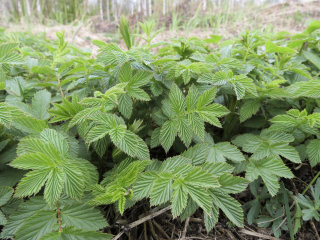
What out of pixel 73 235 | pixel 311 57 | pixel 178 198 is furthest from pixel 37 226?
pixel 311 57

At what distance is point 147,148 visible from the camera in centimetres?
87

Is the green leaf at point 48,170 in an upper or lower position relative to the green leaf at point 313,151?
upper

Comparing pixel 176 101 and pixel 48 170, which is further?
pixel 176 101

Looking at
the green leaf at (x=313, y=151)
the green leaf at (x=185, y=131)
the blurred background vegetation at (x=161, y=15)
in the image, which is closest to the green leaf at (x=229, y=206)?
the green leaf at (x=185, y=131)

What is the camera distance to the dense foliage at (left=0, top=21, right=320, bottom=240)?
2.41 feet

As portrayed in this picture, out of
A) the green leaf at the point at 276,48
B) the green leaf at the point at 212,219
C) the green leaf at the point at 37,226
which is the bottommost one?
the green leaf at the point at 212,219

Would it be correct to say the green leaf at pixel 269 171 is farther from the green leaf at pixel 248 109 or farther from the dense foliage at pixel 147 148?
the green leaf at pixel 248 109

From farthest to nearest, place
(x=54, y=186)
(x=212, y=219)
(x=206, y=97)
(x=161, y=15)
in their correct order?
(x=161, y=15) → (x=206, y=97) → (x=212, y=219) → (x=54, y=186)

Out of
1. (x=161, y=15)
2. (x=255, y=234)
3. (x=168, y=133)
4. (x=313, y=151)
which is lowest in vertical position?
(x=255, y=234)

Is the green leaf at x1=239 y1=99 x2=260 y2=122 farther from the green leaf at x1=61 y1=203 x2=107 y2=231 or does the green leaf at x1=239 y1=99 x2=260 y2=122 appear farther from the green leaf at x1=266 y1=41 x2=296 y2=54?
the green leaf at x1=61 y1=203 x2=107 y2=231

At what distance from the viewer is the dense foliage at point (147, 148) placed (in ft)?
2.41

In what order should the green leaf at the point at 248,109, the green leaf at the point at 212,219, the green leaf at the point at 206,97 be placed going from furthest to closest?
the green leaf at the point at 248,109, the green leaf at the point at 206,97, the green leaf at the point at 212,219

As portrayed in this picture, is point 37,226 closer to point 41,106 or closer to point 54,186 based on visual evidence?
point 54,186

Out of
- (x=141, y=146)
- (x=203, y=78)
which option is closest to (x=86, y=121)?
(x=141, y=146)
